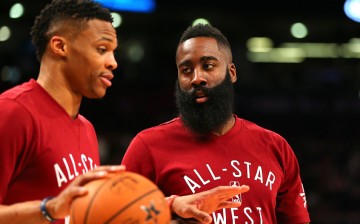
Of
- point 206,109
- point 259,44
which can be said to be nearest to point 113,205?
point 206,109

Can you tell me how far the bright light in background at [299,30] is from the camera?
46.6 feet

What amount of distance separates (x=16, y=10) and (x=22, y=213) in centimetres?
1050

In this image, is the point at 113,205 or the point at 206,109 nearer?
the point at 113,205

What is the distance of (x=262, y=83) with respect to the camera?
14078mm

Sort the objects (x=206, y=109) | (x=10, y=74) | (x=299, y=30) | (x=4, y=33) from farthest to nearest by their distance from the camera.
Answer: (x=299, y=30) → (x=4, y=33) → (x=10, y=74) → (x=206, y=109)

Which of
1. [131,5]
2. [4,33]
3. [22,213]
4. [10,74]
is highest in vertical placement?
[131,5]

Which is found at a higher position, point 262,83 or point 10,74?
point 10,74

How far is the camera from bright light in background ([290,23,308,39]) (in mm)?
14219

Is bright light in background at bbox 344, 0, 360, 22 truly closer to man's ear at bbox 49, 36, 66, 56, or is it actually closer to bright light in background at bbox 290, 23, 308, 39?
bright light in background at bbox 290, 23, 308, 39

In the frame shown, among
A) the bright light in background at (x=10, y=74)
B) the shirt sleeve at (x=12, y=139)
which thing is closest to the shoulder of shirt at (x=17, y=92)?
the shirt sleeve at (x=12, y=139)

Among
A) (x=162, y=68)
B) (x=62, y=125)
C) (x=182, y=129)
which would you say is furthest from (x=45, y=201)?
(x=162, y=68)

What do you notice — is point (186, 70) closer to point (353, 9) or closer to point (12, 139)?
point (12, 139)

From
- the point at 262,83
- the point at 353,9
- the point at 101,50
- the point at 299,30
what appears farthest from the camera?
the point at 299,30

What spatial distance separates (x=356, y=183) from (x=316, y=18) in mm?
4253
